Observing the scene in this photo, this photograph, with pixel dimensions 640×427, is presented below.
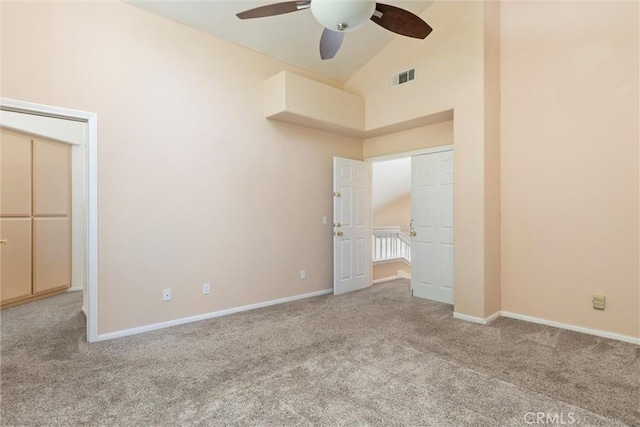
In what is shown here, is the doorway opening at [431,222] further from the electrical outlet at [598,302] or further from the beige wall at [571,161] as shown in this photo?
the electrical outlet at [598,302]

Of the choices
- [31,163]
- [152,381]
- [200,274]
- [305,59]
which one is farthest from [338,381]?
[31,163]

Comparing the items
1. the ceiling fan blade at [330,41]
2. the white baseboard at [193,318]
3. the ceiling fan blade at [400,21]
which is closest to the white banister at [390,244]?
the white baseboard at [193,318]

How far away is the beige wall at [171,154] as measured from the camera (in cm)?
300

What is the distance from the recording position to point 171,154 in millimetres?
3594

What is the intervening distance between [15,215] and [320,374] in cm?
480

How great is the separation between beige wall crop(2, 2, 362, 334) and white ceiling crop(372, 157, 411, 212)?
2.72 meters

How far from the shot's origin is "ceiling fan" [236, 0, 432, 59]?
2.02 meters

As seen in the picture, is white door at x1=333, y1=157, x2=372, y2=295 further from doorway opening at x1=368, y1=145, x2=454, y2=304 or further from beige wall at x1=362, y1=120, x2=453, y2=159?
doorway opening at x1=368, y1=145, x2=454, y2=304

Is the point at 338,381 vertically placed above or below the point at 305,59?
below

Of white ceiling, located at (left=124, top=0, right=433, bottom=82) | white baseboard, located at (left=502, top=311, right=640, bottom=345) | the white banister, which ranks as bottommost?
white baseboard, located at (left=502, top=311, right=640, bottom=345)

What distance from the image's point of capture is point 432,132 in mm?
4625

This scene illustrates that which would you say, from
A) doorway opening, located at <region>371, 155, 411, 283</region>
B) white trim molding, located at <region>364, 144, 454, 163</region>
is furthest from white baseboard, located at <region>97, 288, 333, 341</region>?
white trim molding, located at <region>364, 144, 454, 163</region>

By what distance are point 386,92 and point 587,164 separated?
250cm

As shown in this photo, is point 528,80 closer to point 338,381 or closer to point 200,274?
point 338,381
